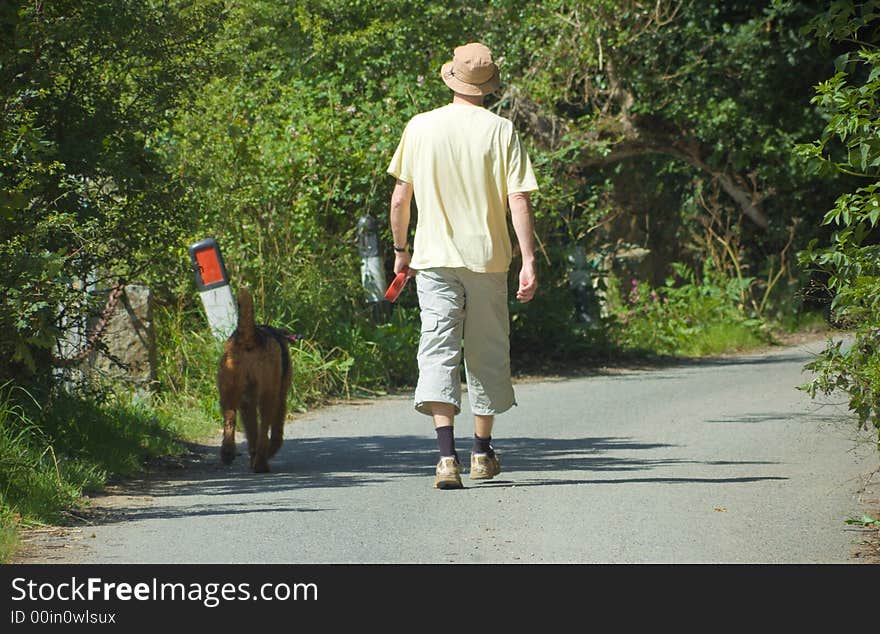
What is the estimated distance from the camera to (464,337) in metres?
8.08

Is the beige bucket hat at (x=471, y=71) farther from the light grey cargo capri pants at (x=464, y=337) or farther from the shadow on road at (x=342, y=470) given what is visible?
the shadow on road at (x=342, y=470)

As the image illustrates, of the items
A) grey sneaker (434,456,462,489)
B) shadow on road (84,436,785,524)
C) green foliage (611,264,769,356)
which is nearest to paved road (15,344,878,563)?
shadow on road (84,436,785,524)

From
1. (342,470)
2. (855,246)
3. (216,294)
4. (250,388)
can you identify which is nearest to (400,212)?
(250,388)

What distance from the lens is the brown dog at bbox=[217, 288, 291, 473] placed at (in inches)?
353

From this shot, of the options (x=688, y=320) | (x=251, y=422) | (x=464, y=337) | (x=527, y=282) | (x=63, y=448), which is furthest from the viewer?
(x=688, y=320)

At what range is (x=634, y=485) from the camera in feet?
26.7

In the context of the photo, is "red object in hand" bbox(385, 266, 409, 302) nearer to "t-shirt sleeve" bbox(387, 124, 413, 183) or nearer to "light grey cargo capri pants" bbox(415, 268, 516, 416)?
"light grey cargo capri pants" bbox(415, 268, 516, 416)

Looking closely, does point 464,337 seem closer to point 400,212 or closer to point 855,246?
point 400,212

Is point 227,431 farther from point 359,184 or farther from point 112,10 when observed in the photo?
point 359,184

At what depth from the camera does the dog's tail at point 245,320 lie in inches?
350

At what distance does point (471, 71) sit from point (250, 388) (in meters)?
2.44

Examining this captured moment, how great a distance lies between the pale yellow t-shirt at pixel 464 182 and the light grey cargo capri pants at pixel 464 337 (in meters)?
0.12

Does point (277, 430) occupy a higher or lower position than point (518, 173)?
lower

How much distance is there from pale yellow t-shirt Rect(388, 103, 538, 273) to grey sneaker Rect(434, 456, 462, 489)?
1.03m
